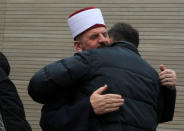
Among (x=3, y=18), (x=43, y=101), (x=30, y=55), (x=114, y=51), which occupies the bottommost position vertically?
(x=30, y=55)

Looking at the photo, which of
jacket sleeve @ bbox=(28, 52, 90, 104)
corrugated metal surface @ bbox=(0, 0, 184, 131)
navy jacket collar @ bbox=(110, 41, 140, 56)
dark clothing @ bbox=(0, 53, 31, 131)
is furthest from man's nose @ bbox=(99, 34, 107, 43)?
corrugated metal surface @ bbox=(0, 0, 184, 131)

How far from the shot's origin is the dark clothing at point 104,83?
7.78ft

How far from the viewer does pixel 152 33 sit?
6.10 meters

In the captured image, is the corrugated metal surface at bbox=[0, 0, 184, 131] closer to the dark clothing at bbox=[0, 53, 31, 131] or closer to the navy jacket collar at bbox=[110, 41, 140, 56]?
the dark clothing at bbox=[0, 53, 31, 131]

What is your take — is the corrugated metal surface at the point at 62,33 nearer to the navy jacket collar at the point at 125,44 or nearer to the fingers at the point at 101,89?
the navy jacket collar at the point at 125,44

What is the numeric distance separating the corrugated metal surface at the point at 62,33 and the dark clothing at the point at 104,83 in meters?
3.58

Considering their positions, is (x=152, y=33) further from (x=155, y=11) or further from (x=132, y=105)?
(x=132, y=105)

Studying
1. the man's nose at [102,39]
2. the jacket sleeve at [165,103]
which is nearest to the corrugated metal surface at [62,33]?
the jacket sleeve at [165,103]

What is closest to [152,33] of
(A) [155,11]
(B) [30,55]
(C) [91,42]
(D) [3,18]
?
(A) [155,11]

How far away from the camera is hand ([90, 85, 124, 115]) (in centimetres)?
234

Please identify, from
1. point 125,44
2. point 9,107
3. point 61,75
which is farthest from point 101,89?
point 9,107

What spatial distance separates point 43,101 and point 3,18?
421cm

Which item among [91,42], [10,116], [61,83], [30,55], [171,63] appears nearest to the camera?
[61,83]

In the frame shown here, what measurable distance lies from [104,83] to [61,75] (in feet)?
0.75
